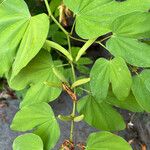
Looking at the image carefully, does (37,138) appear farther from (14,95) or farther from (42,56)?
(14,95)

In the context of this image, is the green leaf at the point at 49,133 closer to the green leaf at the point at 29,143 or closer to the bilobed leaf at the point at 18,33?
the green leaf at the point at 29,143

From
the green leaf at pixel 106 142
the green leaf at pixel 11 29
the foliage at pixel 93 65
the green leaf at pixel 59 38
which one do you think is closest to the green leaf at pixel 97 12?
the foliage at pixel 93 65

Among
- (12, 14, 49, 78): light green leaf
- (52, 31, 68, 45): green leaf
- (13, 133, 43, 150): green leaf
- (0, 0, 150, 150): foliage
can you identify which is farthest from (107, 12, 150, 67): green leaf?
(52, 31, 68, 45): green leaf

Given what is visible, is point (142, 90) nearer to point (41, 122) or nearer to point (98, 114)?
point (98, 114)

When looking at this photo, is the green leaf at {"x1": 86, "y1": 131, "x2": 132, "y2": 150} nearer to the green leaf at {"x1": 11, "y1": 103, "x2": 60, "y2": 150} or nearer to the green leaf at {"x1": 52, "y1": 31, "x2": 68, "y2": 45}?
the green leaf at {"x1": 11, "y1": 103, "x2": 60, "y2": 150}

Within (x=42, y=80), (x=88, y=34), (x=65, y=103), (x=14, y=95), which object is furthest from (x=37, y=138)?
(x=14, y=95)
